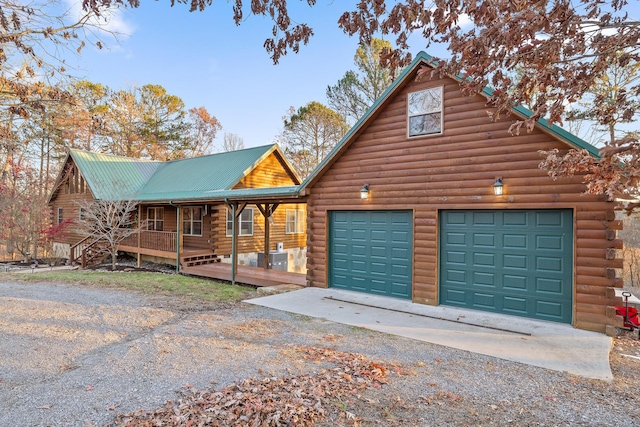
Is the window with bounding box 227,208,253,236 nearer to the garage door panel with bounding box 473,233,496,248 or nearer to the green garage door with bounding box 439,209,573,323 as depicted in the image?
the green garage door with bounding box 439,209,573,323

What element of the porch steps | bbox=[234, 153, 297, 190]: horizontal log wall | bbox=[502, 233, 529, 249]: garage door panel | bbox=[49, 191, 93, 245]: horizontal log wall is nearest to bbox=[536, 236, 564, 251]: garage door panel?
bbox=[502, 233, 529, 249]: garage door panel

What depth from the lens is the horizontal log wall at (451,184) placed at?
6.16 m

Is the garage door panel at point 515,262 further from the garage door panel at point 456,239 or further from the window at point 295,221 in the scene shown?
the window at point 295,221

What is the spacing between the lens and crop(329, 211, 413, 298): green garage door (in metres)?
8.41

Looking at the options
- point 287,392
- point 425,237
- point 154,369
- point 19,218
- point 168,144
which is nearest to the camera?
point 287,392

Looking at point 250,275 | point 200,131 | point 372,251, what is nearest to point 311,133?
point 200,131

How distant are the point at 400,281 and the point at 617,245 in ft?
13.1

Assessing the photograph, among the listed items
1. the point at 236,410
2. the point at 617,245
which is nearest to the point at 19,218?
the point at 236,410

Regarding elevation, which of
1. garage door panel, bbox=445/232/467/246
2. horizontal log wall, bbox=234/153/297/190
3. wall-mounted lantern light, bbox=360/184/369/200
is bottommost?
garage door panel, bbox=445/232/467/246

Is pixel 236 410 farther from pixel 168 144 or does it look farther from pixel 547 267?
pixel 168 144

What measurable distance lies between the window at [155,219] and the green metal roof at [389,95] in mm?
10647

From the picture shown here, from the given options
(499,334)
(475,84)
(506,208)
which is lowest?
(499,334)

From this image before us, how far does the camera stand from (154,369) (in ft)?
14.4

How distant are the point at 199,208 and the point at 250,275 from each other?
223 inches
